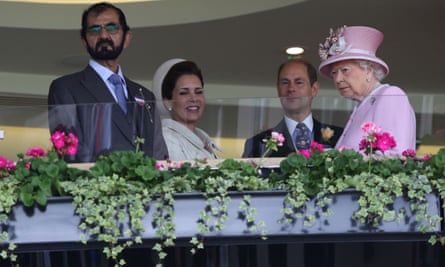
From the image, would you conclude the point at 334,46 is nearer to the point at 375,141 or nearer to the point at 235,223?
the point at 375,141

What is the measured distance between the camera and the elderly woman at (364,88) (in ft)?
11.7

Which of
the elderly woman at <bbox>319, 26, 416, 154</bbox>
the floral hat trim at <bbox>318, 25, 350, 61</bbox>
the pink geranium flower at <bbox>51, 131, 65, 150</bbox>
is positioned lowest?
the pink geranium flower at <bbox>51, 131, 65, 150</bbox>

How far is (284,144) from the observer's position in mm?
3609

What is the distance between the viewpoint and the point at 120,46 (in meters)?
4.86

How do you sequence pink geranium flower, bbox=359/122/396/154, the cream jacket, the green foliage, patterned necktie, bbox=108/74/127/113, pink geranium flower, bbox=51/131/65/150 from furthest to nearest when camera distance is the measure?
patterned necktie, bbox=108/74/127/113
the cream jacket
pink geranium flower, bbox=51/131/65/150
pink geranium flower, bbox=359/122/396/154
the green foliage

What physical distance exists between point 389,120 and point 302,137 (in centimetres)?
32

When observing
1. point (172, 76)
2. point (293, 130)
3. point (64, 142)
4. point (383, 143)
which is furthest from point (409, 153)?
point (172, 76)

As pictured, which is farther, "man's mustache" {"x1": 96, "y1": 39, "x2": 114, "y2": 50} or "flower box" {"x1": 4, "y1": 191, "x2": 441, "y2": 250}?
"man's mustache" {"x1": 96, "y1": 39, "x2": 114, "y2": 50}

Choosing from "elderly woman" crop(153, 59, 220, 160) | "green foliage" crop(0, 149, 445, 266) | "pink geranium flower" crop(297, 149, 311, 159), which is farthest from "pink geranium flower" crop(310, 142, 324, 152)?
"elderly woman" crop(153, 59, 220, 160)

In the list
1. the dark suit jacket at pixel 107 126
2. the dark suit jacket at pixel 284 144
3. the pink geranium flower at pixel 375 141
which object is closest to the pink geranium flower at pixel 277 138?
the dark suit jacket at pixel 284 144

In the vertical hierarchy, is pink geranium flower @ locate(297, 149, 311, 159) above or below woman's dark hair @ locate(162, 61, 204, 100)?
below

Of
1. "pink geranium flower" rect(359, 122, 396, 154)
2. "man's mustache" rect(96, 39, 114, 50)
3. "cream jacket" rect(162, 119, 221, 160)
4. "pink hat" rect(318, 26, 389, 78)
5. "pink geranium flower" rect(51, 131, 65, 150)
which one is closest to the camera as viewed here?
"pink geranium flower" rect(359, 122, 396, 154)

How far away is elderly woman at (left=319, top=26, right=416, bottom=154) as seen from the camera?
11.7 feet

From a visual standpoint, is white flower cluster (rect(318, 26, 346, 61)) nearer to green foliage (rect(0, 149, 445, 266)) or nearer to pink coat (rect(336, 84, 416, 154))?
pink coat (rect(336, 84, 416, 154))
